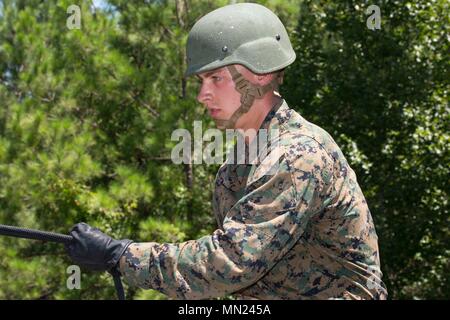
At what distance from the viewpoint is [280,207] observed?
2160 millimetres

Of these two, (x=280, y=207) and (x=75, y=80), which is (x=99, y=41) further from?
(x=280, y=207)

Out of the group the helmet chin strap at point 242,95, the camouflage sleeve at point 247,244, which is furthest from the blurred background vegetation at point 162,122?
the camouflage sleeve at point 247,244

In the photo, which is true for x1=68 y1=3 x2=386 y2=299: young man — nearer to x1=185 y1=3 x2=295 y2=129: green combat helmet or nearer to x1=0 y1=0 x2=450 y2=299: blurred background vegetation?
x1=185 y1=3 x2=295 y2=129: green combat helmet

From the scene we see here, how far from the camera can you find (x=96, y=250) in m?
2.28

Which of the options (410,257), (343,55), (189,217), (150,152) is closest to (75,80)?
(150,152)

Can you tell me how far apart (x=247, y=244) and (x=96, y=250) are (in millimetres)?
443

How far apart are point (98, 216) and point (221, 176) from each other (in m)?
6.58

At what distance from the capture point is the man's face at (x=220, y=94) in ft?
8.11

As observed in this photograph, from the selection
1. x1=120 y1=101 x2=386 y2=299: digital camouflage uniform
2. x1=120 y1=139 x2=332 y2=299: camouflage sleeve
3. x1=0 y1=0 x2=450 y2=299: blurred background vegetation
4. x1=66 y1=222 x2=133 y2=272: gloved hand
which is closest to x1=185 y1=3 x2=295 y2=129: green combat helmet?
x1=120 y1=101 x2=386 y2=299: digital camouflage uniform

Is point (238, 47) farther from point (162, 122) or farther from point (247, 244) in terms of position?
point (162, 122)

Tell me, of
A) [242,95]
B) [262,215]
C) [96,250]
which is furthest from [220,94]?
[96,250]

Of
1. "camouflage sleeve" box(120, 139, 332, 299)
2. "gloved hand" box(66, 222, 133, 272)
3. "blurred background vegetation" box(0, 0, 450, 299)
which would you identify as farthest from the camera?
"blurred background vegetation" box(0, 0, 450, 299)

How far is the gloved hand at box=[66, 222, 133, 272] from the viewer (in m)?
2.28

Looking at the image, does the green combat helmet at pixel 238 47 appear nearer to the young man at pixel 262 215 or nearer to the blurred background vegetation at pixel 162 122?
the young man at pixel 262 215
